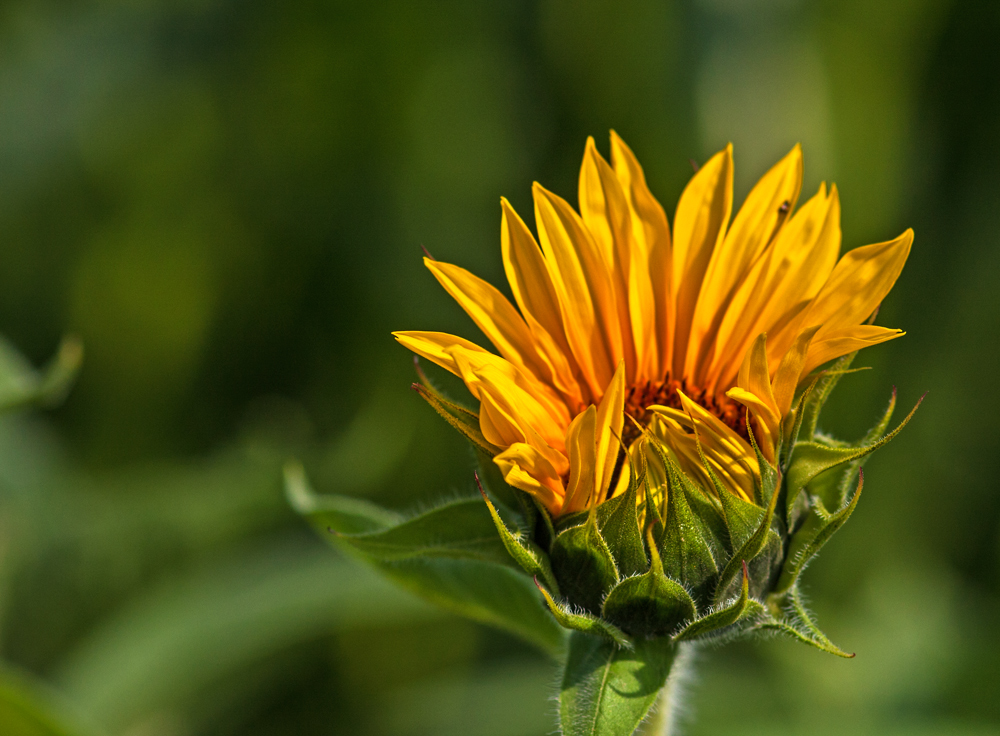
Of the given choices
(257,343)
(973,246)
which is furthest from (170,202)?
(973,246)

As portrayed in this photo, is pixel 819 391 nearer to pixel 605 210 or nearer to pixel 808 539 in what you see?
pixel 808 539

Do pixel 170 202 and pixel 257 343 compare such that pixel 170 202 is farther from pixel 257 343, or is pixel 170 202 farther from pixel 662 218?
pixel 662 218

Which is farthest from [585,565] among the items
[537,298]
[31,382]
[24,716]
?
[31,382]

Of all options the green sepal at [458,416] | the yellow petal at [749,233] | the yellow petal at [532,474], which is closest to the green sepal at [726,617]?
the yellow petal at [532,474]

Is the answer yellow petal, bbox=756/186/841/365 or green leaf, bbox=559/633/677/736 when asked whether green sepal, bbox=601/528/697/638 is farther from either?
yellow petal, bbox=756/186/841/365

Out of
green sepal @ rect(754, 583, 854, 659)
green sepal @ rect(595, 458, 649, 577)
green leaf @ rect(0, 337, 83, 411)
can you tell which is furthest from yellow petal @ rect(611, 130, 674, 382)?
green leaf @ rect(0, 337, 83, 411)

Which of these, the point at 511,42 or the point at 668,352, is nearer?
the point at 668,352

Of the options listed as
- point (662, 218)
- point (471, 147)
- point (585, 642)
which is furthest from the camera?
point (471, 147)

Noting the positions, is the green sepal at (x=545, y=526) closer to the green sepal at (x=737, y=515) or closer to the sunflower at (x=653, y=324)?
the sunflower at (x=653, y=324)
